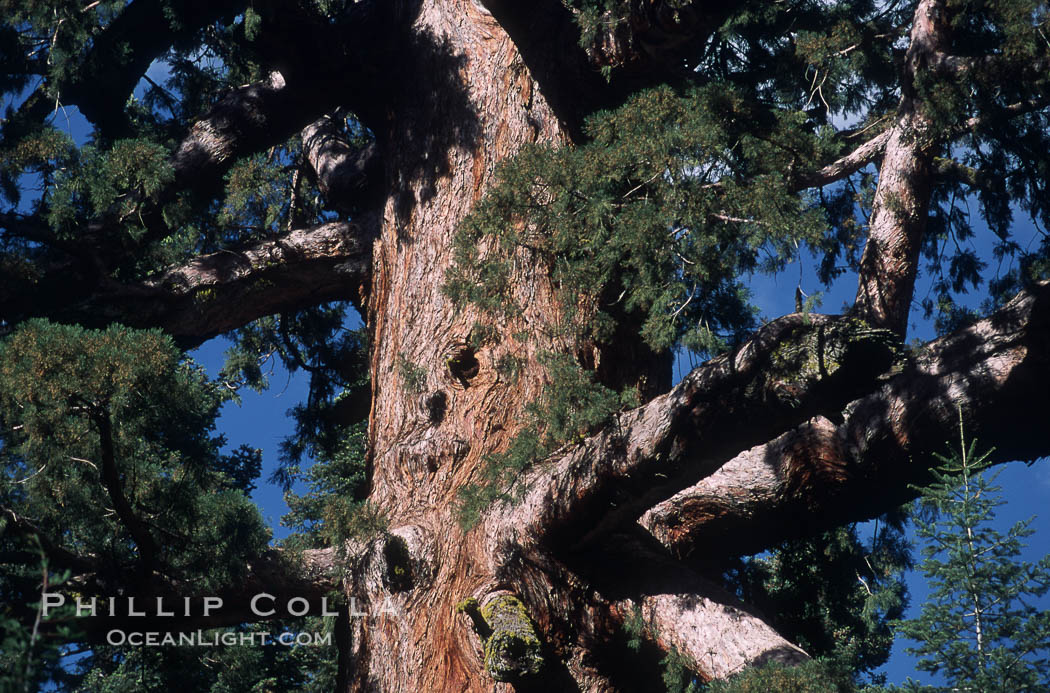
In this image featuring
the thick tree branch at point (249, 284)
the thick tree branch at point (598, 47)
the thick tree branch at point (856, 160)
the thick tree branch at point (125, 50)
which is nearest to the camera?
the thick tree branch at point (598, 47)

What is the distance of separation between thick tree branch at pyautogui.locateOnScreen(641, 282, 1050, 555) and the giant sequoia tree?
19 millimetres

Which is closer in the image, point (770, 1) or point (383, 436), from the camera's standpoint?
point (383, 436)

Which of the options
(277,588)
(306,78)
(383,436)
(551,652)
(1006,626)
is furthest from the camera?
(306,78)

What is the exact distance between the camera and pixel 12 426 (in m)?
5.06

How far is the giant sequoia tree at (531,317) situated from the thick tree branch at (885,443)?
0.02 metres

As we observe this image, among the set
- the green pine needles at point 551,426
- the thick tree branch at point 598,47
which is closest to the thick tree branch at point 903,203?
the thick tree branch at point 598,47

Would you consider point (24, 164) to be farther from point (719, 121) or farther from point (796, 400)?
point (796, 400)

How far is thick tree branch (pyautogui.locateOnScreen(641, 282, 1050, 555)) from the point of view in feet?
16.4

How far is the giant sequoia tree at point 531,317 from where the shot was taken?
4.88 meters

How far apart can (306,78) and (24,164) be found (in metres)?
2.27

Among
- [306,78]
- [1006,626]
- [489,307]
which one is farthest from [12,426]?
[1006,626]

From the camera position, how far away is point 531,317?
21.0 ft

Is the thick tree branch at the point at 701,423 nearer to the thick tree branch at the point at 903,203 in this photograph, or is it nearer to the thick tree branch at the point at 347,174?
the thick tree branch at the point at 903,203

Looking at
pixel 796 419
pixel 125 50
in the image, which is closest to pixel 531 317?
pixel 796 419
